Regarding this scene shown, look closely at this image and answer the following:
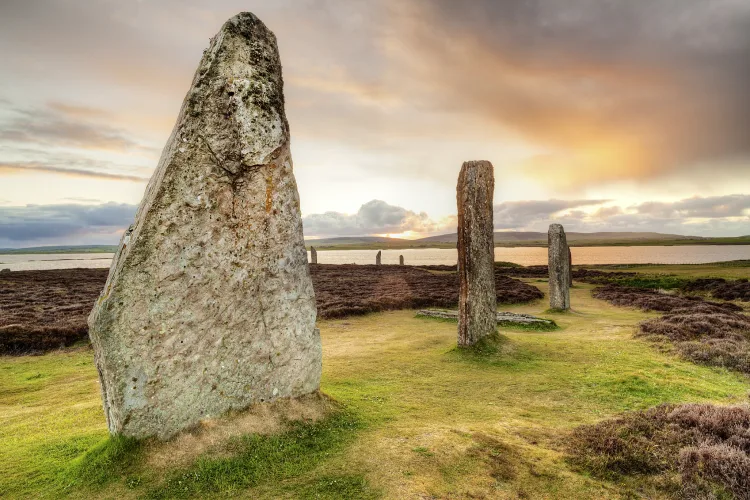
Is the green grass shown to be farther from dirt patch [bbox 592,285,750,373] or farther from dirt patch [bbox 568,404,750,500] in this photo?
dirt patch [bbox 592,285,750,373]

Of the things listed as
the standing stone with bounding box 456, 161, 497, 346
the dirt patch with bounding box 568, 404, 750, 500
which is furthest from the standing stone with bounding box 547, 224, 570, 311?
the dirt patch with bounding box 568, 404, 750, 500

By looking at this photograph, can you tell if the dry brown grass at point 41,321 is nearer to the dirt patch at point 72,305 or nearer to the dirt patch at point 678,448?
the dirt patch at point 72,305

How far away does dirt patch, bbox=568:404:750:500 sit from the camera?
165 inches

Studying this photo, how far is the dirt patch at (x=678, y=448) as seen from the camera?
4.19 metres

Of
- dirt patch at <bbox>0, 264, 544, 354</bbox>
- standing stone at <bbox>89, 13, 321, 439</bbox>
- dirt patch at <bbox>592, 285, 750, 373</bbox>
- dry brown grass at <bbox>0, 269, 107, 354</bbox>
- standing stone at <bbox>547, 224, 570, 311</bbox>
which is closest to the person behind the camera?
standing stone at <bbox>89, 13, 321, 439</bbox>

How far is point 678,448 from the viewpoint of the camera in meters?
4.91

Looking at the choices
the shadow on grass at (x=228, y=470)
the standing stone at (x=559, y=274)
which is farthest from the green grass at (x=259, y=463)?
the standing stone at (x=559, y=274)

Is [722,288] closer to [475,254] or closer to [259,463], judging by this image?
[475,254]

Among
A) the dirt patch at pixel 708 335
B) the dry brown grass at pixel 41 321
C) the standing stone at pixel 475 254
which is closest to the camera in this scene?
the dirt patch at pixel 708 335

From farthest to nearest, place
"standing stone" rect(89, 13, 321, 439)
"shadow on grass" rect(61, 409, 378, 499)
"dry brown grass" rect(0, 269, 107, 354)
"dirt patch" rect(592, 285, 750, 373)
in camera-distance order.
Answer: "dry brown grass" rect(0, 269, 107, 354)
"dirt patch" rect(592, 285, 750, 373)
"standing stone" rect(89, 13, 321, 439)
"shadow on grass" rect(61, 409, 378, 499)

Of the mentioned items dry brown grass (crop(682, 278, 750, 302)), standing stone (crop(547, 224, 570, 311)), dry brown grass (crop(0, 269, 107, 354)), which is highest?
standing stone (crop(547, 224, 570, 311))

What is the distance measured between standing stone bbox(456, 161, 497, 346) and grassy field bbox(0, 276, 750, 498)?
78cm

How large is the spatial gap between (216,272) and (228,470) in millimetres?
2367

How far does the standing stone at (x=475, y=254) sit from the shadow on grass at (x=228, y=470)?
6.30 metres
